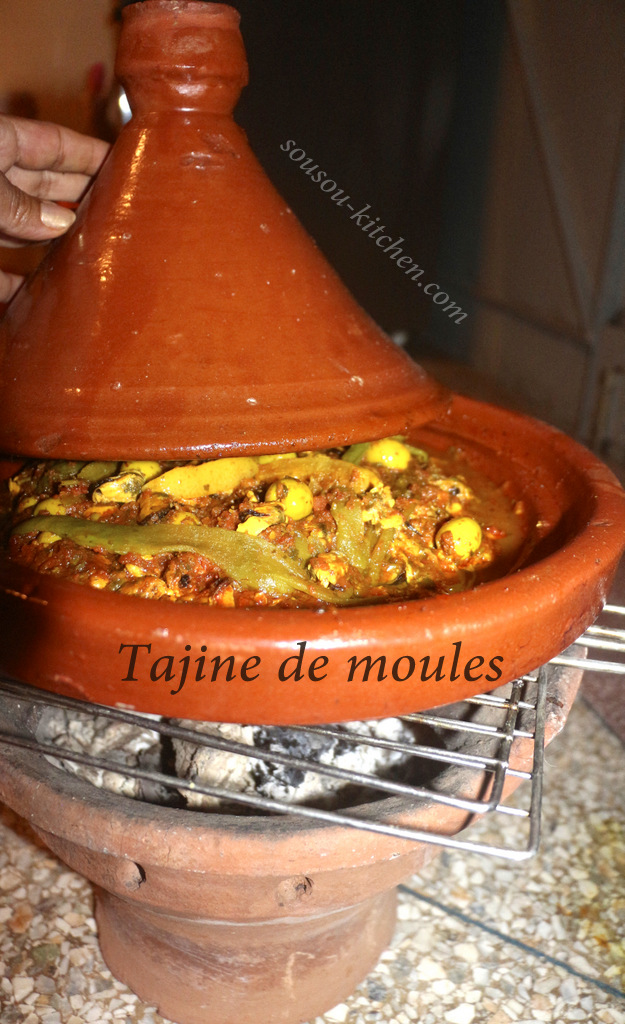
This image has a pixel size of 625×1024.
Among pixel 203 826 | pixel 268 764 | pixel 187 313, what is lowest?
pixel 268 764

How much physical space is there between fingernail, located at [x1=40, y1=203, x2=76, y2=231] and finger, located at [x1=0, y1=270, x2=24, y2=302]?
42cm

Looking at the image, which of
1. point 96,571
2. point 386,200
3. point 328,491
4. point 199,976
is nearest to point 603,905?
point 199,976

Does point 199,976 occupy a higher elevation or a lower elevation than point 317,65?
lower

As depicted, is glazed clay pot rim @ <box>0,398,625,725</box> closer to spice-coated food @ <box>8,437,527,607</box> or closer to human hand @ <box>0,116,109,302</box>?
spice-coated food @ <box>8,437,527,607</box>

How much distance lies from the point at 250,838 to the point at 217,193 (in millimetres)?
1068

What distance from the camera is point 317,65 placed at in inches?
206

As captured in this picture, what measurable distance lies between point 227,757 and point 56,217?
3.48ft

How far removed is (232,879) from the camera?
1.26m

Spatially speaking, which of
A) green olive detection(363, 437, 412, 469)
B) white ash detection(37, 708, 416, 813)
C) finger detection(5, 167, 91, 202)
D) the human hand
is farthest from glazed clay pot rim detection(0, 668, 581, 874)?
finger detection(5, 167, 91, 202)

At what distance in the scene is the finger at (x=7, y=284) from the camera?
1870 millimetres

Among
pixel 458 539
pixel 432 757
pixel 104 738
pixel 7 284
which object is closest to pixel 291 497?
pixel 458 539

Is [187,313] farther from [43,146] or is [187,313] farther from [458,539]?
[43,146]

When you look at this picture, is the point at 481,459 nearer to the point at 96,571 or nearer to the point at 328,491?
the point at 328,491

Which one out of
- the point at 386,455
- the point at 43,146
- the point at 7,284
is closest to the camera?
the point at 386,455
